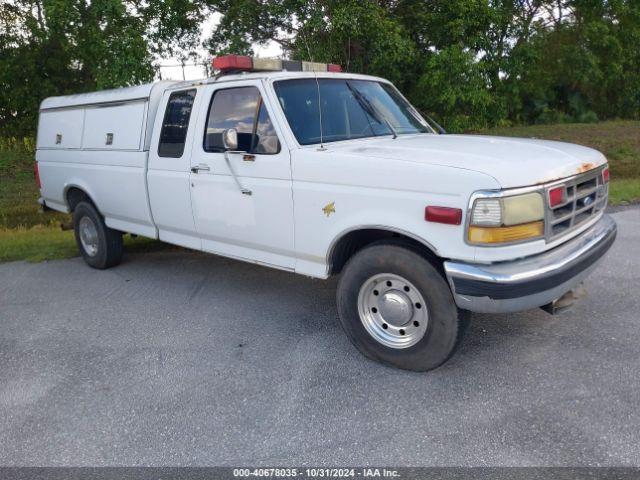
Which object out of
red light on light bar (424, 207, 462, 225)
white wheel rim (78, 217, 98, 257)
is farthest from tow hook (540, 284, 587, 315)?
white wheel rim (78, 217, 98, 257)

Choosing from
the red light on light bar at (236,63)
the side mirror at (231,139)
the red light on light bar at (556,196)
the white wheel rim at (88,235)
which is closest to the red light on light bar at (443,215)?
the red light on light bar at (556,196)

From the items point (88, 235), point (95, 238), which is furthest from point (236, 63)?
point (88, 235)

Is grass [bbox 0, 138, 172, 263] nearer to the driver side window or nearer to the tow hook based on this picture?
the driver side window

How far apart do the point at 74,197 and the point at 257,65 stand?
3321 mm

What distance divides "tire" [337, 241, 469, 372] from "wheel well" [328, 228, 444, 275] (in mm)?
74

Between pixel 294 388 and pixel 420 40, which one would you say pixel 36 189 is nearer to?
pixel 420 40

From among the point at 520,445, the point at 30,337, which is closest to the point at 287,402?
the point at 520,445

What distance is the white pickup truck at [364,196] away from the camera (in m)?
3.33

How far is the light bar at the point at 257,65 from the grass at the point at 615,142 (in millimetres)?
6260

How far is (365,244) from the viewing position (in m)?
4.18

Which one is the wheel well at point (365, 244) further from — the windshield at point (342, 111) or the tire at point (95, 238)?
the tire at point (95, 238)

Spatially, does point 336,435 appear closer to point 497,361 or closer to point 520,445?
point 520,445

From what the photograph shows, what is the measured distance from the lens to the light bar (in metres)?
4.76

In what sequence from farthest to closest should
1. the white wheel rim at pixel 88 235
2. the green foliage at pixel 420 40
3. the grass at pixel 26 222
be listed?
the green foliage at pixel 420 40 < the grass at pixel 26 222 < the white wheel rim at pixel 88 235
